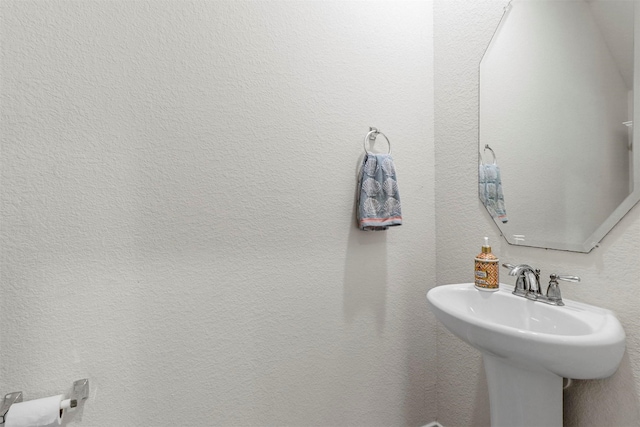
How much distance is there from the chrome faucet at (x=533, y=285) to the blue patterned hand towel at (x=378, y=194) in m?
0.45

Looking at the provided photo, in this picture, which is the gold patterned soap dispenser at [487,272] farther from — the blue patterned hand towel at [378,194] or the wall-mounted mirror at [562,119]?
the blue patterned hand towel at [378,194]

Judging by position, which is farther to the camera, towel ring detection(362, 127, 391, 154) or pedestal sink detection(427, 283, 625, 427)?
towel ring detection(362, 127, 391, 154)

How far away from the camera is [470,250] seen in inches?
51.8

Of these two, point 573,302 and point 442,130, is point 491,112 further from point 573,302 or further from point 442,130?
point 573,302

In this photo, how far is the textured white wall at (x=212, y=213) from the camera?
818mm

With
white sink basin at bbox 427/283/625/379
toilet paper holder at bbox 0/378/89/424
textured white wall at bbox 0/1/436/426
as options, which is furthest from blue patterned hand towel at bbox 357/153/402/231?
toilet paper holder at bbox 0/378/89/424

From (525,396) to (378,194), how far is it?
2.64ft

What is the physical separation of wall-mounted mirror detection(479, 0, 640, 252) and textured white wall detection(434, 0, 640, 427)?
5cm

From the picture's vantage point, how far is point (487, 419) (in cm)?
125

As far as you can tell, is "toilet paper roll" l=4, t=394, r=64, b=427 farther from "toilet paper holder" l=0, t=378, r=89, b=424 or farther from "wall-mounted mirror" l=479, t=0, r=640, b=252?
"wall-mounted mirror" l=479, t=0, r=640, b=252

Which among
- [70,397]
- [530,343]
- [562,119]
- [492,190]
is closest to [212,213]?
[70,397]

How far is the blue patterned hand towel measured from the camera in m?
1.21

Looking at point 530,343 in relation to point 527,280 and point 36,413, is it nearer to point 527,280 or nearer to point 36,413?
point 527,280

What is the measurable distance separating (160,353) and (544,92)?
154 centimetres
